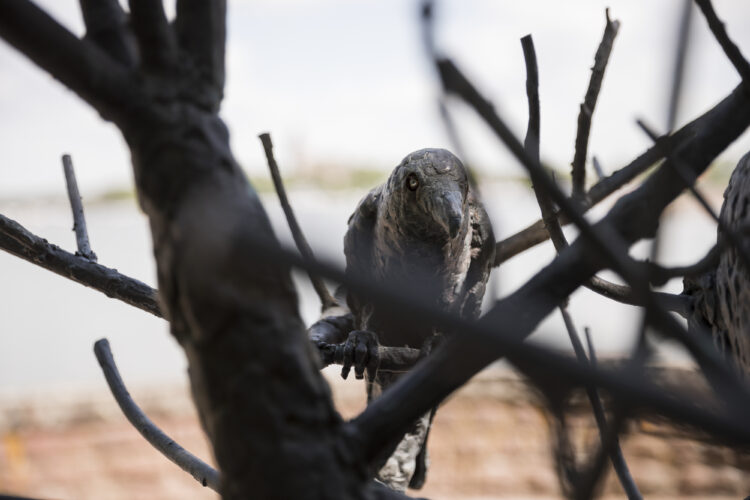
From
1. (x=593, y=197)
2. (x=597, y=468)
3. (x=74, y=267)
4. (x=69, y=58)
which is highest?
(x=593, y=197)

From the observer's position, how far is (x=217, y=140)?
0.50 meters

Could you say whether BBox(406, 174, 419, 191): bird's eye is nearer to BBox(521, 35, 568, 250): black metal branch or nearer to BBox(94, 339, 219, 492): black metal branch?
BBox(521, 35, 568, 250): black metal branch

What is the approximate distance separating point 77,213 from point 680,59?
44.8 inches

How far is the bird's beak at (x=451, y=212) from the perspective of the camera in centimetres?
103

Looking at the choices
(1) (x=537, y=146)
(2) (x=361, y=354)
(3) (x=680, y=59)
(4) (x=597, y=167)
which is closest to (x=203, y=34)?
(3) (x=680, y=59)

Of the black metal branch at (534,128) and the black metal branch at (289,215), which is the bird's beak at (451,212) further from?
the black metal branch at (289,215)

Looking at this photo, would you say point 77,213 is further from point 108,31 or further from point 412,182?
point 108,31

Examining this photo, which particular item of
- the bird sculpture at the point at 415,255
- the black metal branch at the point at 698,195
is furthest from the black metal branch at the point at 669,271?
the bird sculpture at the point at 415,255

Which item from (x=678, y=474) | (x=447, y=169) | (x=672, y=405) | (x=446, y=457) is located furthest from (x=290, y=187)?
(x=672, y=405)

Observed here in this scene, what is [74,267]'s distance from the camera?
3.74 feet

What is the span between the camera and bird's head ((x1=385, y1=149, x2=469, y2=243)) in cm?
104

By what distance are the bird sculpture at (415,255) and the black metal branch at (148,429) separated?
0.82ft

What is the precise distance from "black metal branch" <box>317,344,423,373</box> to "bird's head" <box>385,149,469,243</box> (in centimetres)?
18

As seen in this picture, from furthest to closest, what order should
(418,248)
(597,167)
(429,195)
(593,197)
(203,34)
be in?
(597,167) < (593,197) < (418,248) < (429,195) < (203,34)
